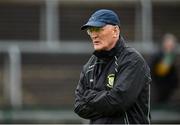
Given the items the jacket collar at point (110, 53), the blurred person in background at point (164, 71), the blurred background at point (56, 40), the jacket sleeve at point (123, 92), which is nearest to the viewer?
the jacket sleeve at point (123, 92)

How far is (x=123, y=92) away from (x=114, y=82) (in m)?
0.14

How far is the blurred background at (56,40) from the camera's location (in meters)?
13.2

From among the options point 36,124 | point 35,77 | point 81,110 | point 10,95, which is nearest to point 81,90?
point 81,110

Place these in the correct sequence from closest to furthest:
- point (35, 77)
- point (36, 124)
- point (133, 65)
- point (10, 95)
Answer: point (133, 65) → point (36, 124) → point (10, 95) → point (35, 77)

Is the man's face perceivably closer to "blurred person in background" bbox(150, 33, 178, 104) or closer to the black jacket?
the black jacket

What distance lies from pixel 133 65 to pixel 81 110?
59 cm

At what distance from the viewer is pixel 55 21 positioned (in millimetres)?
13695

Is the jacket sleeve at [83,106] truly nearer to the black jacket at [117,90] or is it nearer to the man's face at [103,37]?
the black jacket at [117,90]

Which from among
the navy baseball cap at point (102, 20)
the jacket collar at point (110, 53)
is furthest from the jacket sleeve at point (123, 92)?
the navy baseball cap at point (102, 20)

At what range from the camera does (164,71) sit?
12.6 m

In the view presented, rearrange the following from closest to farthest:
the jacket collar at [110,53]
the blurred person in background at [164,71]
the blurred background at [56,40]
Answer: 1. the jacket collar at [110,53]
2. the blurred person in background at [164,71]
3. the blurred background at [56,40]

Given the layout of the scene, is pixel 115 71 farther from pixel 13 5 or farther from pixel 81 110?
pixel 13 5

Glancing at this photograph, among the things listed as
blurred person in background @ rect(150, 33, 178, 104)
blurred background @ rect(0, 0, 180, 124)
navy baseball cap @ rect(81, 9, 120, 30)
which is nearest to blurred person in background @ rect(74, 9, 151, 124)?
navy baseball cap @ rect(81, 9, 120, 30)

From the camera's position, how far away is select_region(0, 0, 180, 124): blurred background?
13.2 meters
